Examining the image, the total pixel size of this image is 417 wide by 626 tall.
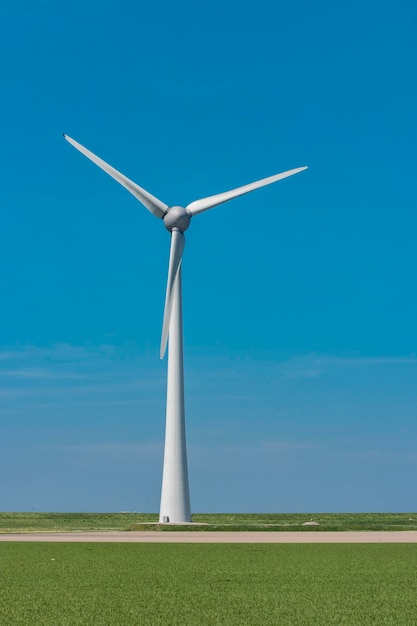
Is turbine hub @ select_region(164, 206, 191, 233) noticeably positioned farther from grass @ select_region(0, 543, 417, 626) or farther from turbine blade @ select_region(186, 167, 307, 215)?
grass @ select_region(0, 543, 417, 626)

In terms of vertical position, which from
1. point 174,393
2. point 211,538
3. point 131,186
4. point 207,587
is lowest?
point 207,587

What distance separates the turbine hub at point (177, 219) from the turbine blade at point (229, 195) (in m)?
1.18

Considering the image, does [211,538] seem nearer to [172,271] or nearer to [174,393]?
[174,393]

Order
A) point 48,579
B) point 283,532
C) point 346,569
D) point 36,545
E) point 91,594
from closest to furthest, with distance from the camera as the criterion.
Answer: point 91,594 → point 48,579 → point 346,569 → point 36,545 → point 283,532

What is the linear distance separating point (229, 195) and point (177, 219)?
5.53m

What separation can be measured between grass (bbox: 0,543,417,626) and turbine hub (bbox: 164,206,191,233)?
43802 millimetres

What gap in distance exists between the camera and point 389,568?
121 ft

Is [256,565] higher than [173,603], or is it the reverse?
[256,565]

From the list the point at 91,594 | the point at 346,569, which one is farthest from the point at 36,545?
the point at 91,594

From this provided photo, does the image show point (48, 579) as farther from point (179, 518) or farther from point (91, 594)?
point (179, 518)

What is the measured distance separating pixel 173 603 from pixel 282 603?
2913mm

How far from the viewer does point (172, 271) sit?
277ft

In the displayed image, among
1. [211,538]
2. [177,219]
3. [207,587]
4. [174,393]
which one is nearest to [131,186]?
[177,219]

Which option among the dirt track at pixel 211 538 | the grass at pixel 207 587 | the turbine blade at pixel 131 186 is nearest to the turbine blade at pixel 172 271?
the turbine blade at pixel 131 186
